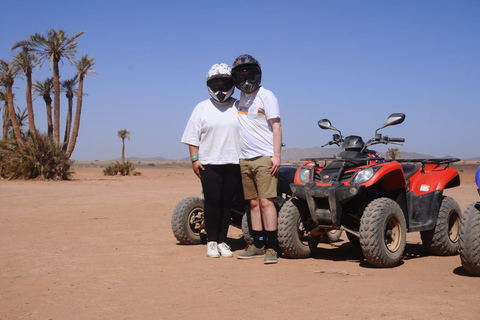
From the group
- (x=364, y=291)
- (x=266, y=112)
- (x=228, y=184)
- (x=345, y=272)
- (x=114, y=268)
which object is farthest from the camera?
(x=228, y=184)

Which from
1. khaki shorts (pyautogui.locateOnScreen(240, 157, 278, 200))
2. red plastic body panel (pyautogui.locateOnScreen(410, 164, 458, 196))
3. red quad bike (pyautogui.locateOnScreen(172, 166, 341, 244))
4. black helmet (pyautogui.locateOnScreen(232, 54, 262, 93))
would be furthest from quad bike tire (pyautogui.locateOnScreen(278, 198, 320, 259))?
red plastic body panel (pyautogui.locateOnScreen(410, 164, 458, 196))

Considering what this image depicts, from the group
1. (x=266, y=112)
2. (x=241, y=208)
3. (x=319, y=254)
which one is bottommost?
(x=319, y=254)

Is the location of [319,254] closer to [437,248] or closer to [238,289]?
[437,248]

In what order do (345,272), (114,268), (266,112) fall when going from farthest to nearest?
1. (266,112)
2. (114,268)
3. (345,272)

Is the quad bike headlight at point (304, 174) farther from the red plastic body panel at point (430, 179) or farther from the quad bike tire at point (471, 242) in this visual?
the quad bike tire at point (471, 242)

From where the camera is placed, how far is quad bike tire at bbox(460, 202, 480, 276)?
188 inches

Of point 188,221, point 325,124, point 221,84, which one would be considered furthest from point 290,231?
point 221,84

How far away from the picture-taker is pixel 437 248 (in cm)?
627

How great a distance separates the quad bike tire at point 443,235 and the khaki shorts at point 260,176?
1978 mm

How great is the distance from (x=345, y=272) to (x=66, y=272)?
9.45ft

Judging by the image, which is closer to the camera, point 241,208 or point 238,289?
point 238,289

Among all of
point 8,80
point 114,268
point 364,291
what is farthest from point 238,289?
point 8,80

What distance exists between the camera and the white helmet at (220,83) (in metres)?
6.28

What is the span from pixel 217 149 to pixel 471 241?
2939 mm
